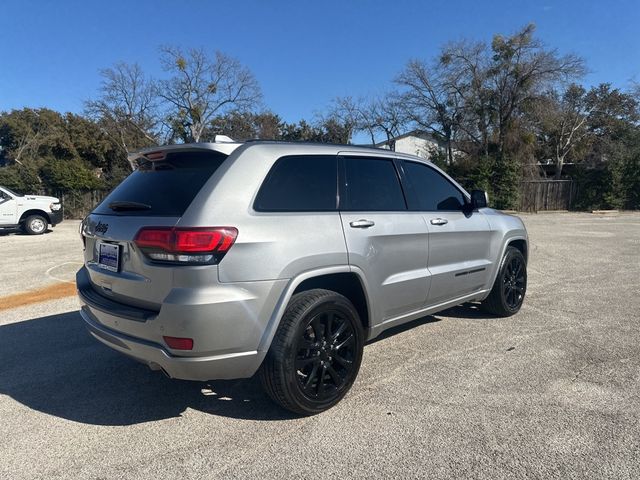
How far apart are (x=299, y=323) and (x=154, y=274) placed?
0.96 metres

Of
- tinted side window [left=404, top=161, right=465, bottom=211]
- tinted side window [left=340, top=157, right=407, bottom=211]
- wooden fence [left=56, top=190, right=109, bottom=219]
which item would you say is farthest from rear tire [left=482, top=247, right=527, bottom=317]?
wooden fence [left=56, top=190, right=109, bottom=219]

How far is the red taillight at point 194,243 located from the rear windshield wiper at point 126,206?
1.31 ft

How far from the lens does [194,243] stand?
2.63 m

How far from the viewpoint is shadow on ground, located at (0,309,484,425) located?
323cm

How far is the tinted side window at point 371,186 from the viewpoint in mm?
3564

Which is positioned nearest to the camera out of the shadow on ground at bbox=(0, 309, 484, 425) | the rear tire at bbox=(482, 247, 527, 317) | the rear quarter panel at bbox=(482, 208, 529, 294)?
A: the shadow on ground at bbox=(0, 309, 484, 425)

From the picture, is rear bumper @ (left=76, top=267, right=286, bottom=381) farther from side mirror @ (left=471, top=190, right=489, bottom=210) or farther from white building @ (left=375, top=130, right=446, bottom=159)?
white building @ (left=375, top=130, right=446, bottom=159)

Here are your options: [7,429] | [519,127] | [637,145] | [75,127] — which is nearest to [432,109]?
[519,127]

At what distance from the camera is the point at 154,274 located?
2.72m

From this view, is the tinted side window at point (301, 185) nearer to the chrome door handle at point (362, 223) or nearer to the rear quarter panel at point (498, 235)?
the chrome door handle at point (362, 223)

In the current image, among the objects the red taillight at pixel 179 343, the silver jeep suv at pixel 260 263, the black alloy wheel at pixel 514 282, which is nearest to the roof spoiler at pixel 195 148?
the silver jeep suv at pixel 260 263

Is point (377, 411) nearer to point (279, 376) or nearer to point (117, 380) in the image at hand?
point (279, 376)

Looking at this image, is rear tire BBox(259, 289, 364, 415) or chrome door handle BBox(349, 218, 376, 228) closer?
rear tire BBox(259, 289, 364, 415)

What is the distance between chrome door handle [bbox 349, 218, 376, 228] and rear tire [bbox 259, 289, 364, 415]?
54cm
